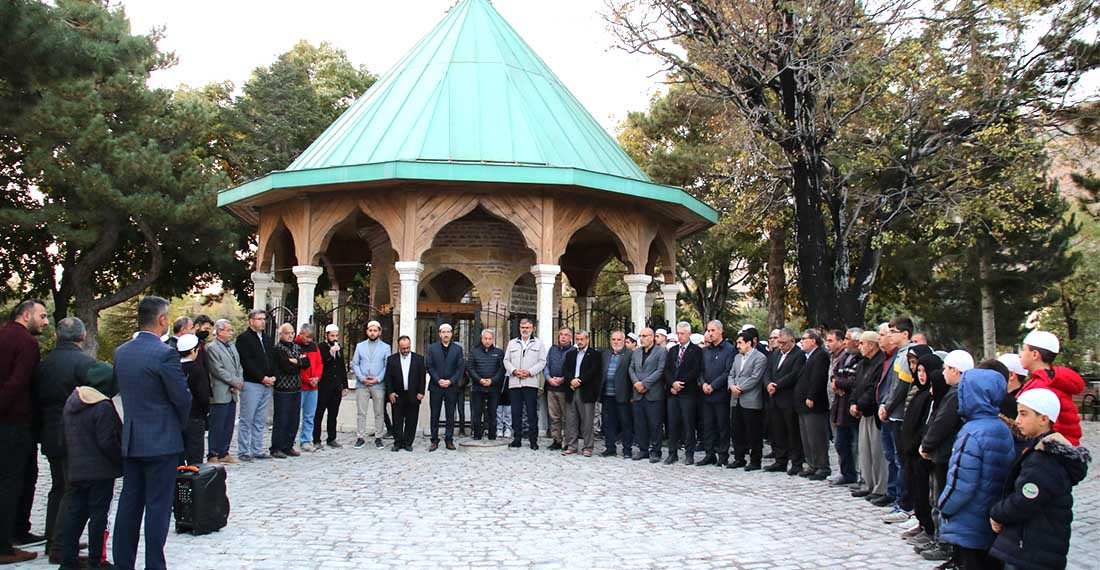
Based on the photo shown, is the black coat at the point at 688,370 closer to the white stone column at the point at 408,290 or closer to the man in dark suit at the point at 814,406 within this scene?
the man in dark suit at the point at 814,406

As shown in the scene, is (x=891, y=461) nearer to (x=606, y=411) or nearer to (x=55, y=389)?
(x=606, y=411)

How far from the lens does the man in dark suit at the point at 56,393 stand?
546 cm

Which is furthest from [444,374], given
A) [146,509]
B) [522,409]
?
[146,509]

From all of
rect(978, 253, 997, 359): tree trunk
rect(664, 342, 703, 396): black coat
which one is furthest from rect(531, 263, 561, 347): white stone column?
rect(978, 253, 997, 359): tree trunk

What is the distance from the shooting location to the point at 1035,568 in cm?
401

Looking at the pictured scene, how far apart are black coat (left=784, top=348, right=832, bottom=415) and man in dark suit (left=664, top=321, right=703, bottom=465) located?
1482 mm

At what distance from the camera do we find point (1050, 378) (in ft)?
17.5

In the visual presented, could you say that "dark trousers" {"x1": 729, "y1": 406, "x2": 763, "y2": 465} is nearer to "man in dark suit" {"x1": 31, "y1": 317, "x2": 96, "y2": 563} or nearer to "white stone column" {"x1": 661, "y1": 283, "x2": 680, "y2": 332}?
"white stone column" {"x1": 661, "y1": 283, "x2": 680, "y2": 332}

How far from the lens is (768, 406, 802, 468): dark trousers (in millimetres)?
9148

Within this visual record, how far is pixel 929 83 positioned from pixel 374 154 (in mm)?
8944

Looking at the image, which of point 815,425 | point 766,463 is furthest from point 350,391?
point 815,425

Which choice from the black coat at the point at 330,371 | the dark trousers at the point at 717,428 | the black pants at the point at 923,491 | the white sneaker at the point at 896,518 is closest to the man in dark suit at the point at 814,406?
the dark trousers at the point at 717,428

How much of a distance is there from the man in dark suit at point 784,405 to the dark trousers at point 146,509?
248 inches

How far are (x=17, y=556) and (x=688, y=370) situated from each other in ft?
22.4
